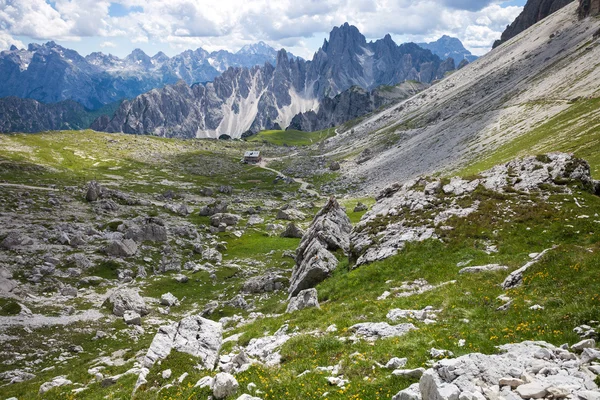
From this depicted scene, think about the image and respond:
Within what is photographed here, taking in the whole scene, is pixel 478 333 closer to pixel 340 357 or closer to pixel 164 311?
pixel 340 357

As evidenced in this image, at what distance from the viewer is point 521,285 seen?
18.4m

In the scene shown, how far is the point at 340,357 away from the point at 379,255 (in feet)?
55.9

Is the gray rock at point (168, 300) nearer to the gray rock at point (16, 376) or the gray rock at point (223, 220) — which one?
the gray rock at point (16, 376)

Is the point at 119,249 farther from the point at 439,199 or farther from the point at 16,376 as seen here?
the point at 439,199

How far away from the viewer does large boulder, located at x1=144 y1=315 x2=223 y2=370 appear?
1933 centimetres

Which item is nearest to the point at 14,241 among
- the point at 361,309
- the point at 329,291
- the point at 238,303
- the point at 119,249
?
the point at 119,249

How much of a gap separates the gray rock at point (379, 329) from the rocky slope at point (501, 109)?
269ft

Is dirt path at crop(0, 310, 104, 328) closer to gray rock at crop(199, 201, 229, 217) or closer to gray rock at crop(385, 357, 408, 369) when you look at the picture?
gray rock at crop(385, 357, 408, 369)

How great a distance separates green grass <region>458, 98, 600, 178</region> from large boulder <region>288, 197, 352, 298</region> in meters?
46.0

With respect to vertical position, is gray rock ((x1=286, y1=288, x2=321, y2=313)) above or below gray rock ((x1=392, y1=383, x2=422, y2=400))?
below

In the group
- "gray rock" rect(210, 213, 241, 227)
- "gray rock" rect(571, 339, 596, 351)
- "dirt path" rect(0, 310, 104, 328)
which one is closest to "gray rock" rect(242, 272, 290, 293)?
"dirt path" rect(0, 310, 104, 328)

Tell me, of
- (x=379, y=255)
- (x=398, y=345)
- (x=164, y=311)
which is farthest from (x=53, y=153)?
(x=398, y=345)

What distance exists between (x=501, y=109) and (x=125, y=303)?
462 ft

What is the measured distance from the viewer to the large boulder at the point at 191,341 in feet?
63.4
